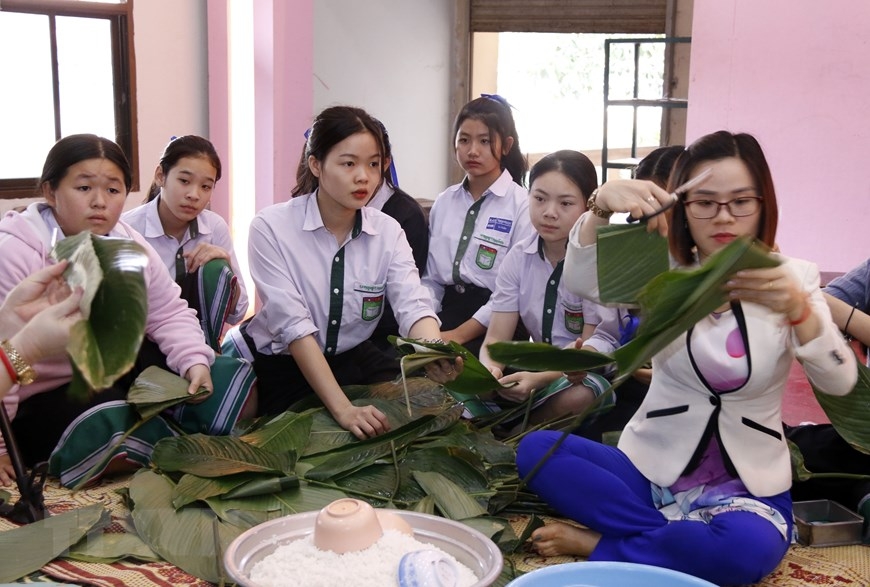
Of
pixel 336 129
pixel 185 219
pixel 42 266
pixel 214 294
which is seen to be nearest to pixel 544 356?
pixel 336 129

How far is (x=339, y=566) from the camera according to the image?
1442mm

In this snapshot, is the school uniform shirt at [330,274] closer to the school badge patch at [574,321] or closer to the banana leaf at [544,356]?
the school badge patch at [574,321]

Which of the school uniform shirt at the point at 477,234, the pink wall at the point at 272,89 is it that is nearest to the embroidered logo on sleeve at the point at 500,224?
the school uniform shirt at the point at 477,234

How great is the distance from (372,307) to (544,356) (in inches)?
42.9

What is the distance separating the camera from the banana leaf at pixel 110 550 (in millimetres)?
1796

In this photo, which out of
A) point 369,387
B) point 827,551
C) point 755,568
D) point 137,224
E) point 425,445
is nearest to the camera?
point 755,568

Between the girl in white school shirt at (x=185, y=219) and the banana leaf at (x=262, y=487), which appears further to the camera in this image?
the girl in white school shirt at (x=185, y=219)

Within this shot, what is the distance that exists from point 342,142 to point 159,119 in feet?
8.57

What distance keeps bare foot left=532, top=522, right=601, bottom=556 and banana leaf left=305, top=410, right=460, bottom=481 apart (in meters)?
0.39

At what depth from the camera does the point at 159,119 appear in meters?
4.80

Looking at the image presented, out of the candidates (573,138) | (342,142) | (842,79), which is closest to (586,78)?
(573,138)

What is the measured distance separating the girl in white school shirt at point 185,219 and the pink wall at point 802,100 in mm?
2681

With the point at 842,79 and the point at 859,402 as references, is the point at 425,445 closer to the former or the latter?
the point at 859,402

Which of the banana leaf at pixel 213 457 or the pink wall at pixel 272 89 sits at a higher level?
the pink wall at pixel 272 89
